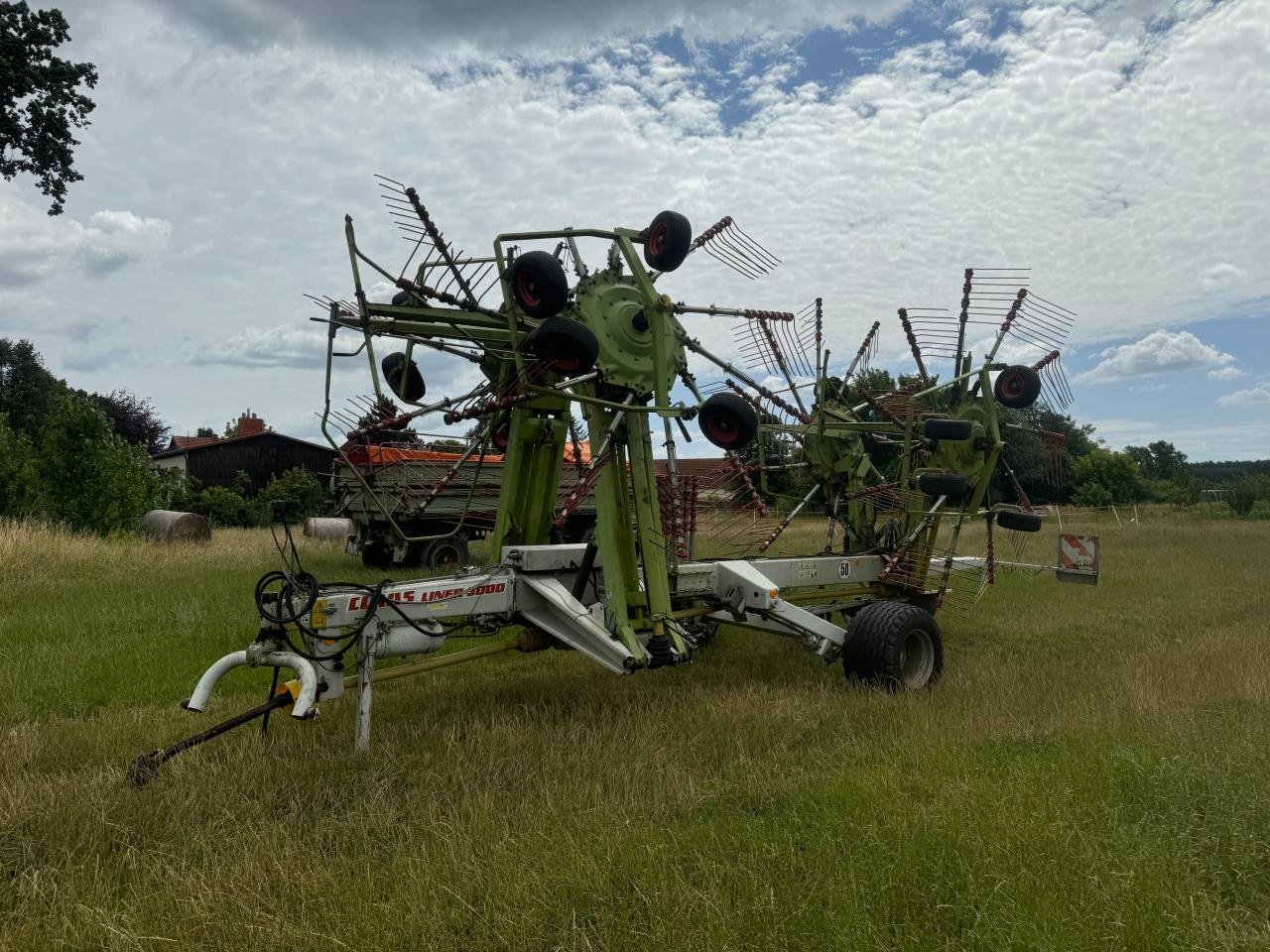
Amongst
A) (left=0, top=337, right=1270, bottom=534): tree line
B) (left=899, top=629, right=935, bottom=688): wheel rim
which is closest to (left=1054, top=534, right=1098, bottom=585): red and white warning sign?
(left=0, top=337, right=1270, bottom=534): tree line

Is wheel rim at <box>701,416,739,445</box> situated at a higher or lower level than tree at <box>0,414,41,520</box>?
higher

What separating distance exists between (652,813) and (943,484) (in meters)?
4.82

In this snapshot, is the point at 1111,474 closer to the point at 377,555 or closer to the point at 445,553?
the point at 445,553

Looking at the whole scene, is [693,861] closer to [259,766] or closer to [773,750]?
[773,750]

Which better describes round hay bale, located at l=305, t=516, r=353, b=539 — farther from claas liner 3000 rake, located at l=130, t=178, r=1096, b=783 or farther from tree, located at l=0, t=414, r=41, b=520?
claas liner 3000 rake, located at l=130, t=178, r=1096, b=783

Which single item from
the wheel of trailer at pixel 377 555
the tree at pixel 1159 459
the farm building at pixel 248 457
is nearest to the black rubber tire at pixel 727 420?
the wheel of trailer at pixel 377 555

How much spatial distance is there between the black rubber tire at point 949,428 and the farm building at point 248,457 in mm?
45878

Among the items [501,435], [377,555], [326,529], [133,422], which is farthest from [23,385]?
[501,435]

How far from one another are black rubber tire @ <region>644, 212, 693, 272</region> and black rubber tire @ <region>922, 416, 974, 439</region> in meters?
2.97

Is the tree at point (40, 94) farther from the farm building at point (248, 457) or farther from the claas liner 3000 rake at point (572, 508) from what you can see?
the farm building at point (248, 457)

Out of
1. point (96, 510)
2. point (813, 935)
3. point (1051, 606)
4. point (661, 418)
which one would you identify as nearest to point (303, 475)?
point (96, 510)

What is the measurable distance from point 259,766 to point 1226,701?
21.7 ft

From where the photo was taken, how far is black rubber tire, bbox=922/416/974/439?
802cm

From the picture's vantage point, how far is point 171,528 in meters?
23.1
